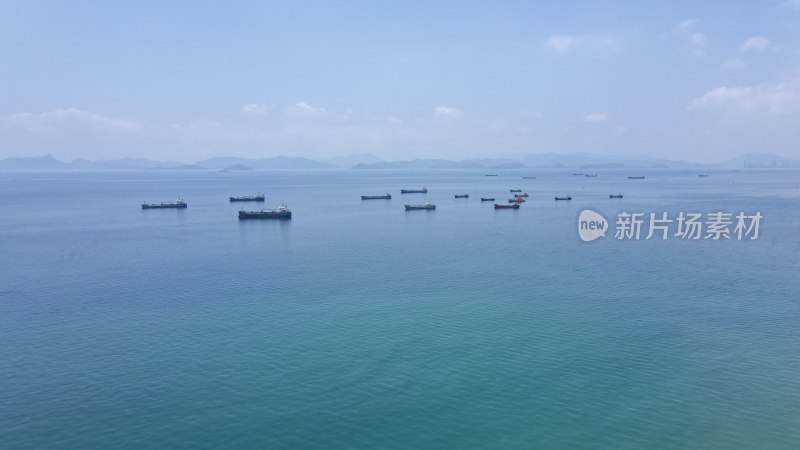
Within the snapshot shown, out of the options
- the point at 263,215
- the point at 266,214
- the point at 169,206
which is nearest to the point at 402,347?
the point at 266,214

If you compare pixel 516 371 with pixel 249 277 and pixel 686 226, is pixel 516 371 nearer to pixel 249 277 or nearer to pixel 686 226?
pixel 249 277

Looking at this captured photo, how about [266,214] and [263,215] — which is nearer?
[266,214]

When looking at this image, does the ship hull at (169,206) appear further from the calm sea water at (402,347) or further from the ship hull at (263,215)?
the calm sea water at (402,347)

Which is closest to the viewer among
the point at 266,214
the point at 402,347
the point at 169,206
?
the point at 402,347

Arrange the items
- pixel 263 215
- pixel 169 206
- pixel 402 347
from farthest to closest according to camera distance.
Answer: pixel 169 206 < pixel 263 215 < pixel 402 347

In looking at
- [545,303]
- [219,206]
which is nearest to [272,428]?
[545,303]

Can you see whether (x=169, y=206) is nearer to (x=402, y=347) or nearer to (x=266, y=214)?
(x=266, y=214)

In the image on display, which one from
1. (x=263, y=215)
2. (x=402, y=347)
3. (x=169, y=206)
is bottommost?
(x=402, y=347)

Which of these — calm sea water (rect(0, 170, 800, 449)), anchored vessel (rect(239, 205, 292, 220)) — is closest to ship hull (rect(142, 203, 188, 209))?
anchored vessel (rect(239, 205, 292, 220))

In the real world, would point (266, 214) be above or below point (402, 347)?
above
